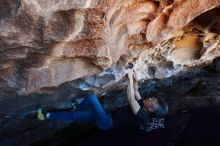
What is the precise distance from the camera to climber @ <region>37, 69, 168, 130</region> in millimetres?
2365

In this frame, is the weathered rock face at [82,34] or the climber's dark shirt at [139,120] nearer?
the weathered rock face at [82,34]

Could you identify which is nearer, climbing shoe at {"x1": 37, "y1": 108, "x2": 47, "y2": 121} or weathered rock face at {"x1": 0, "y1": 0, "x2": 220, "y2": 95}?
weathered rock face at {"x1": 0, "y1": 0, "x2": 220, "y2": 95}

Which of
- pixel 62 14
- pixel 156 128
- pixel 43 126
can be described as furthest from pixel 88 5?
pixel 43 126

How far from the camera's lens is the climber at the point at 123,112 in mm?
2365

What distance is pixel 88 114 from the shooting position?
8.36 ft

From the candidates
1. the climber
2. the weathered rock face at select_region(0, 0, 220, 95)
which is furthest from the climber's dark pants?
the weathered rock face at select_region(0, 0, 220, 95)

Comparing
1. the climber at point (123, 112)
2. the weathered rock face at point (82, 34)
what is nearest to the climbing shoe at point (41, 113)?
the climber at point (123, 112)

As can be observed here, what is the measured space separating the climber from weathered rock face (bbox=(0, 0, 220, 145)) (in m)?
0.09

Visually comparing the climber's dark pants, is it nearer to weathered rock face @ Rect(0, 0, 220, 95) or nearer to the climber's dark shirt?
the climber's dark shirt

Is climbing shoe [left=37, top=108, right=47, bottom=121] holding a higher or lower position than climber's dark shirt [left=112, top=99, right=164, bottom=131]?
higher

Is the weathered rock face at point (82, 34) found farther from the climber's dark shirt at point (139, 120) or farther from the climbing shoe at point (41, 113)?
the climbing shoe at point (41, 113)

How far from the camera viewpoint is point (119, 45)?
2.08 m

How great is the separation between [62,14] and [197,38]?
132cm

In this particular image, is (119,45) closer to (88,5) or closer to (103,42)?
(103,42)
